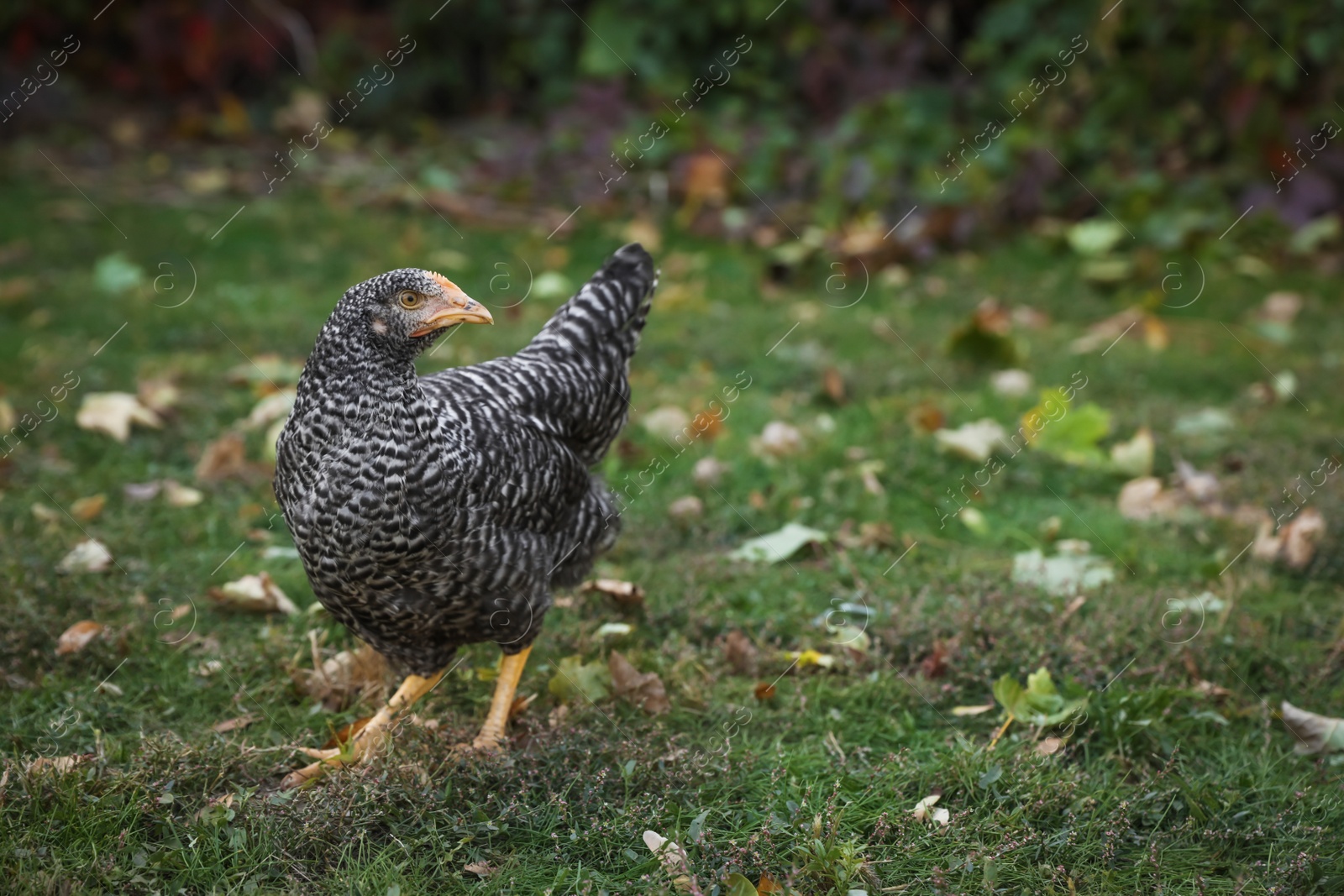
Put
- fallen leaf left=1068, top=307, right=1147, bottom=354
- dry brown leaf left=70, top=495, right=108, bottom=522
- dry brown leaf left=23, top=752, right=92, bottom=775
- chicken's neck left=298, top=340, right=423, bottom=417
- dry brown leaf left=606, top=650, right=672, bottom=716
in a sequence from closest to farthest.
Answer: dry brown leaf left=23, top=752, right=92, bottom=775 < chicken's neck left=298, top=340, right=423, bottom=417 < dry brown leaf left=606, top=650, right=672, bottom=716 < dry brown leaf left=70, top=495, right=108, bottom=522 < fallen leaf left=1068, top=307, right=1147, bottom=354

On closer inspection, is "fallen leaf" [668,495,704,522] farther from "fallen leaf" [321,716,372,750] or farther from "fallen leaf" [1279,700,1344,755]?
"fallen leaf" [1279,700,1344,755]

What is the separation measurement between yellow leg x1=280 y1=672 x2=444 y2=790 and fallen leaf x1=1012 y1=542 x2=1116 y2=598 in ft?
5.68

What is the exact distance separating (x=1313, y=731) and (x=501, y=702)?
6.22 ft

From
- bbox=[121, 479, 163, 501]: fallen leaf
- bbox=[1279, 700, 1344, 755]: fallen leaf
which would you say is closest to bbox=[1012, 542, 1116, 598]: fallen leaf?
bbox=[1279, 700, 1344, 755]: fallen leaf

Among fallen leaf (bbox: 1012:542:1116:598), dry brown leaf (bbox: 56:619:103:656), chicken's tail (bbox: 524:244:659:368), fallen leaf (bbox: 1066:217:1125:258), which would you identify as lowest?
fallen leaf (bbox: 1012:542:1116:598)

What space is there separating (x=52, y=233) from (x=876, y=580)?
513cm

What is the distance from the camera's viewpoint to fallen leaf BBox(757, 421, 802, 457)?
14.0ft

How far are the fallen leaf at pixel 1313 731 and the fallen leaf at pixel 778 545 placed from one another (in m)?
1.34

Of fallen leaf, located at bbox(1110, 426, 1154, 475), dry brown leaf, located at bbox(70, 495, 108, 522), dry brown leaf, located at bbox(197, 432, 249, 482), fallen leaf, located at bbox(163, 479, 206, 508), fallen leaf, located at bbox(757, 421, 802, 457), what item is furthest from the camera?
fallen leaf, located at bbox(757, 421, 802, 457)

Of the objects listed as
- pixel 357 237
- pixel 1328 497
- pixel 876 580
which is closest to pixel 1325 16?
pixel 1328 497

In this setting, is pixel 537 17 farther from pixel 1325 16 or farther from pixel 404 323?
pixel 404 323

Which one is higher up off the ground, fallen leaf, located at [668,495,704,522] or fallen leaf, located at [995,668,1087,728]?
fallen leaf, located at [995,668,1087,728]

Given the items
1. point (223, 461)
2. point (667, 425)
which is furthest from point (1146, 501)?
point (223, 461)

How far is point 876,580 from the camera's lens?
Result: 3.44m
